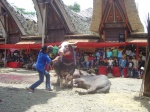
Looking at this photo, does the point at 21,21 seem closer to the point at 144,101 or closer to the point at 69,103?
the point at 69,103

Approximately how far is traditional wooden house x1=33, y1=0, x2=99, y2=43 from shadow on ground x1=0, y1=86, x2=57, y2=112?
11.1 meters

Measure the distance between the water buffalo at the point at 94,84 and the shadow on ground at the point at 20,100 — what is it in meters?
1.37

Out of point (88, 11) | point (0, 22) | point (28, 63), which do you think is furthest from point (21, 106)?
point (88, 11)

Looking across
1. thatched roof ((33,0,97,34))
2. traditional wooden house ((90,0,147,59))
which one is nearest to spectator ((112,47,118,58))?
traditional wooden house ((90,0,147,59))

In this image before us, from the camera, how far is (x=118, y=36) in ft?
56.5

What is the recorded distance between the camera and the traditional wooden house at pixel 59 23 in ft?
63.5

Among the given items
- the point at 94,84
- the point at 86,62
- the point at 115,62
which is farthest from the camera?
the point at 86,62

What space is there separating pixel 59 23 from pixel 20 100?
14.6 metres

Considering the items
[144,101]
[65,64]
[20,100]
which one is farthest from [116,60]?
[20,100]

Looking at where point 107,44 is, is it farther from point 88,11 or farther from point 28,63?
point 88,11

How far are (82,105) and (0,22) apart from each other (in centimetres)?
1976

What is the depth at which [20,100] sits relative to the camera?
6.41m

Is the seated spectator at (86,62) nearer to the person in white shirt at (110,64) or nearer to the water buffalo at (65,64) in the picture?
the person in white shirt at (110,64)

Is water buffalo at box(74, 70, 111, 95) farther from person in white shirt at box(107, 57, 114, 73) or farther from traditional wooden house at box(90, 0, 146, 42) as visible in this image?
traditional wooden house at box(90, 0, 146, 42)
